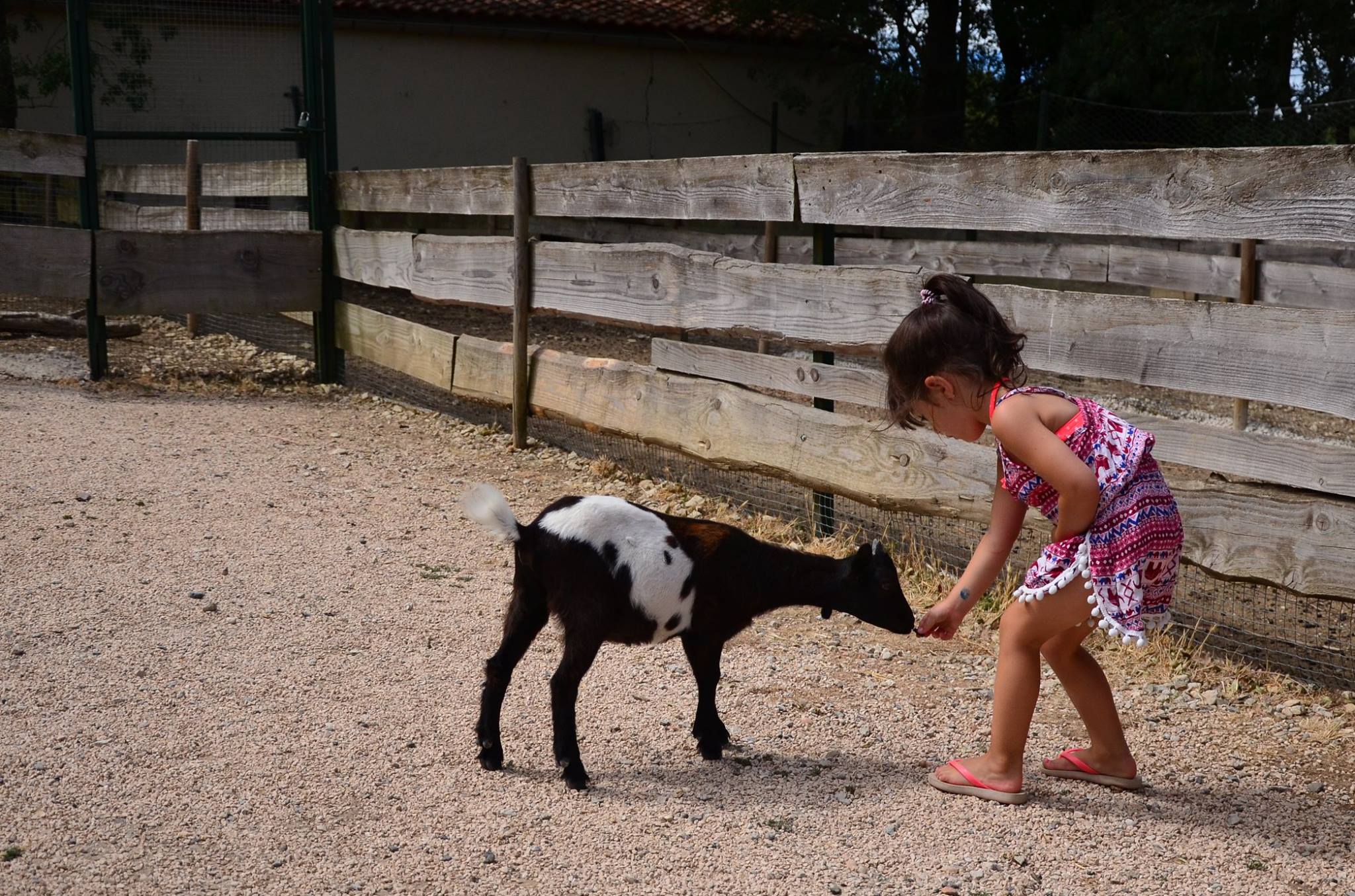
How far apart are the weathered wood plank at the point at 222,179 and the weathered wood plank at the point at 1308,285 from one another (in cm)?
717

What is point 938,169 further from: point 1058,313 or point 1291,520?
point 1291,520

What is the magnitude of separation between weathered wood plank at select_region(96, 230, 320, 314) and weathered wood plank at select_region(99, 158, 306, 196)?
66cm

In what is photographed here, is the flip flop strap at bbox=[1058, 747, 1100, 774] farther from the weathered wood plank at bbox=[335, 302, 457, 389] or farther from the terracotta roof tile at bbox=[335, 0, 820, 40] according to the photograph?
the terracotta roof tile at bbox=[335, 0, 820, 40]

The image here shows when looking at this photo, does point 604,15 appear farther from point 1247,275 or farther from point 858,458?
point 858,458

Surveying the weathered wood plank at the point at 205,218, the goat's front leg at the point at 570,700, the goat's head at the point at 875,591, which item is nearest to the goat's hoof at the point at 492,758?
the goat's front leg at the point at 570,700

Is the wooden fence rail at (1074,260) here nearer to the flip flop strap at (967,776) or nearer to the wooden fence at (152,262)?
the wooden fence at (152,262)

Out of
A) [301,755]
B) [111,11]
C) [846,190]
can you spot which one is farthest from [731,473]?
[111,11]

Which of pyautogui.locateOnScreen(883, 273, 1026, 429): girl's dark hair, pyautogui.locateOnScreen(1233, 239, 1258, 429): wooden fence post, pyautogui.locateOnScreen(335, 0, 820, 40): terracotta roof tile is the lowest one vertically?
pyautogui.locateOnScreen(883, 273, 1026, 429): girl's dark hair

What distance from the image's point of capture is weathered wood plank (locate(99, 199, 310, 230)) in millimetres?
11117

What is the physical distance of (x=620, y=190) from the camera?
693 cm

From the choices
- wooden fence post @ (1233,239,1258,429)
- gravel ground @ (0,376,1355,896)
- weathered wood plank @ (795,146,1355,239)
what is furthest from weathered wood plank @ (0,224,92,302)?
wooden fence post @ (1233,239,1258,429)

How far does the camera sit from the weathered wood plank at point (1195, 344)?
4.00 m

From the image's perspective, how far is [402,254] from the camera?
898cm

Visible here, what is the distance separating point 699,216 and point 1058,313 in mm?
2129
